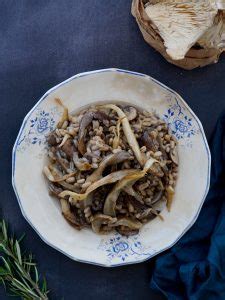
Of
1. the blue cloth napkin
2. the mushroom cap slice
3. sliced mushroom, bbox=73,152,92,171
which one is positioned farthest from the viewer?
the blue cloth napkin

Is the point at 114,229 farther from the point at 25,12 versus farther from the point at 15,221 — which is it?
the point at 25,12

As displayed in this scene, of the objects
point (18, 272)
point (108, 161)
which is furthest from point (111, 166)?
point (18, 272)

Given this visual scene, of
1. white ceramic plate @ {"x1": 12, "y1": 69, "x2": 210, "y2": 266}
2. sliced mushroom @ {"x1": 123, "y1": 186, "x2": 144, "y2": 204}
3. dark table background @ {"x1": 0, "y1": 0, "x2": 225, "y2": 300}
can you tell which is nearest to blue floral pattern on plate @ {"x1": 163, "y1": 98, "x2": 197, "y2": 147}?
white ceramic plate @ {"x1": 12, "y1": 69, "x2": 210, "y2": 266}

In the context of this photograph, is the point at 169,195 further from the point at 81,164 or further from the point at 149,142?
the point at 81,164

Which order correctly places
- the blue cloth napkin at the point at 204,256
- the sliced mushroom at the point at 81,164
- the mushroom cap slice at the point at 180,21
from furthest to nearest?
the blue cloth napkin at the point at 204,256, the sliced mushroom at the point at 81,164, the mushroom cap slice at the point at 180,21

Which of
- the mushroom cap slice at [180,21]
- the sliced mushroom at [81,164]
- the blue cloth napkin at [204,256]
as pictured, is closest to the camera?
the mushroom cap slice at [180,21]

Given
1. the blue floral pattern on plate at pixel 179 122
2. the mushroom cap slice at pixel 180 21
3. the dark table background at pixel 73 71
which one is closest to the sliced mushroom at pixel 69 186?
the dark table background at pixel 73 71

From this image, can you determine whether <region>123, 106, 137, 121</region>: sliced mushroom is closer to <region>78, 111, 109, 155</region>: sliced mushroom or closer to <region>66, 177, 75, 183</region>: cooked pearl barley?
<region>78, 111, 109, 155</region>: sliced mushroom

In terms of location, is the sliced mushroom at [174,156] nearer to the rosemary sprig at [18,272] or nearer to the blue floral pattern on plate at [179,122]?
the blue floral pattern on plate at [179,122]
